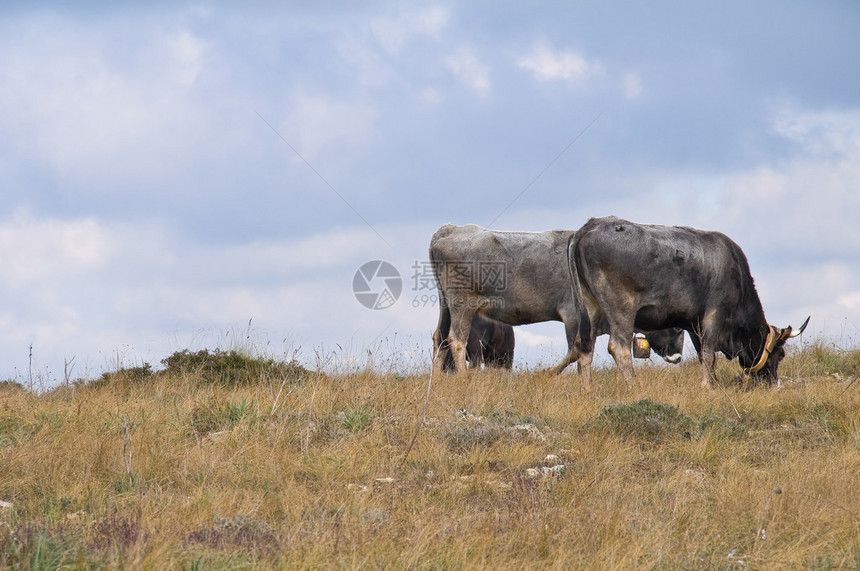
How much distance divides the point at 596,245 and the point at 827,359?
18.6 ft

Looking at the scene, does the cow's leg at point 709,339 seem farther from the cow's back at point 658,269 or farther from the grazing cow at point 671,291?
the cow's back at point 658,269

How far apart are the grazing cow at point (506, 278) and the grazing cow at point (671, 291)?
1.31 meters

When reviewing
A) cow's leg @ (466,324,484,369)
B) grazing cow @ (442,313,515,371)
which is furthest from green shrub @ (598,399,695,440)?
grazing cow @ (442,313,515,371)

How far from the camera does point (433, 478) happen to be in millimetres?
6656

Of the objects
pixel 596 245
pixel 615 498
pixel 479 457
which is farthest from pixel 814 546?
pixel 596 245

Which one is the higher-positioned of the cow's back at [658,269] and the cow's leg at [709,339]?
the cow's back at [658,269]

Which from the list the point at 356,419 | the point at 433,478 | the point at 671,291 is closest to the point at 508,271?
the point at 671,291

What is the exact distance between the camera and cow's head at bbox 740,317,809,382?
1212 cm

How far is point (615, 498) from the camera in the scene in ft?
19.5

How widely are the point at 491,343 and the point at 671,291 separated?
595 cm

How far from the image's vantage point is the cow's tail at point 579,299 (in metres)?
11.8

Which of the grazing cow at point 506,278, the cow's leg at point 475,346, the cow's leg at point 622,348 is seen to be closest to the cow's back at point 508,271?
the grazing cow at point 506,278

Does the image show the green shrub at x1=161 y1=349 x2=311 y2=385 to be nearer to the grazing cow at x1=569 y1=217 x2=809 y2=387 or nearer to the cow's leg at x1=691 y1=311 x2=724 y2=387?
the grazing cow at x1=569 y1=217 x2=809 y2=387

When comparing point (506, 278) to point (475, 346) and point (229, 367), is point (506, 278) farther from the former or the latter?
point (229, 367)
